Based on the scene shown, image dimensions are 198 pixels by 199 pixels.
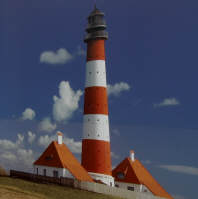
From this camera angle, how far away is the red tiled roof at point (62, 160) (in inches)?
1428

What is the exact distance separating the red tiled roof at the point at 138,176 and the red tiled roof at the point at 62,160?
6830 millimetres

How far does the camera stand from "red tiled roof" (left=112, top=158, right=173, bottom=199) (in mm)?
40969

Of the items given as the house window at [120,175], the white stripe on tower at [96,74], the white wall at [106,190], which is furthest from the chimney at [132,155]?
the white stripe on tower at [96,74]

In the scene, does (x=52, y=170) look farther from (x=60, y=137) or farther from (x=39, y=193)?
(x=39, y=193)

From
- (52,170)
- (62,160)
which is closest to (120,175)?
(62,160)

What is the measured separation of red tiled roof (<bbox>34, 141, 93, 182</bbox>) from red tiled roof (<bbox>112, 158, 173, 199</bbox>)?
22.4ft

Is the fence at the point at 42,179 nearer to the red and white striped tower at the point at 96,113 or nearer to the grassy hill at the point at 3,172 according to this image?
the grassy hill at the point at 3,172

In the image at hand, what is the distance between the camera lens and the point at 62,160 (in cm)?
3725

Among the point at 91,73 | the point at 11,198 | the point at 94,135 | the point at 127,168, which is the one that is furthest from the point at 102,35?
the point at 11,198

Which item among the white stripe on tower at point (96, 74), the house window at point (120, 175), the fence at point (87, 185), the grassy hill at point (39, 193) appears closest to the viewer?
the grassy hill at point (39, 193)

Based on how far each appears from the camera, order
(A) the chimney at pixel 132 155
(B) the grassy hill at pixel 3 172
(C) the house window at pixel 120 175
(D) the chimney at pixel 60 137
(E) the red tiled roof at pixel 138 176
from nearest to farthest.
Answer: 1. (B) the grassy hill at pixel 3 172
2. (D) the chimney at pixel 60 137
3. (E) the red tiled roof at pixel 138 176
4. (C) the house window at pixel 120 175
5. (A) the chimney at pixel 132 155

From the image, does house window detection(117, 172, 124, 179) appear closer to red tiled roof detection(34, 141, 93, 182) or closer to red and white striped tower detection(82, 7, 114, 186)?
red and white striped tower detection(82, 7, 114, 186)

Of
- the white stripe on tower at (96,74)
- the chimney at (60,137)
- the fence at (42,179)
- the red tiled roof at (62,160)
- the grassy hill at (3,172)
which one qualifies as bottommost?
the fence at (42,179)

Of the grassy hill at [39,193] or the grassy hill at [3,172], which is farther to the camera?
the grassy hill at [3,172]
